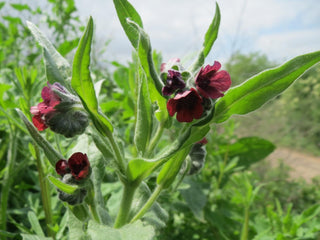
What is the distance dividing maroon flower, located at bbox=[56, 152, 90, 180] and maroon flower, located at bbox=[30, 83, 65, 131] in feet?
0.53

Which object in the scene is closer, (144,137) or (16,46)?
(144,137)

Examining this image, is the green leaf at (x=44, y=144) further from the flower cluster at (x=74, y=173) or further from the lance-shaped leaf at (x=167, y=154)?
the lance-shaped leaf at (x=167, y=154)

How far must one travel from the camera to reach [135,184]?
124 cm

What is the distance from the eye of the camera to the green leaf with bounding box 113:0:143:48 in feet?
3.94

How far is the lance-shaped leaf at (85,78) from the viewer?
967 millimetres

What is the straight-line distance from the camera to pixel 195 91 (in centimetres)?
104

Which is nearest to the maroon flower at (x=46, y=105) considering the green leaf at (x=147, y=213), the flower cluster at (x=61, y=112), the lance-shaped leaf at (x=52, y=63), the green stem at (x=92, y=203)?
the flower cluster at (x=61, y=112)

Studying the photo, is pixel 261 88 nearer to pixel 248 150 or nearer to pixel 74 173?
pixel 74 173

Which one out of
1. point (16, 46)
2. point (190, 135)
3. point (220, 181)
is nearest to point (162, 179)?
point (190, 135)

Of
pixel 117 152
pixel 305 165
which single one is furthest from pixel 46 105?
pixel 305 165

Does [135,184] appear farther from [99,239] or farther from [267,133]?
[267,133]

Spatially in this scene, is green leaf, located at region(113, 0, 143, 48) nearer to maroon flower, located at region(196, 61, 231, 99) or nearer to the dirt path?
maroon flower, located at region(196, 61, 231, 99)

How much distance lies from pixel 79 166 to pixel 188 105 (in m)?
0.45

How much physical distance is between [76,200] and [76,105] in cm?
34
